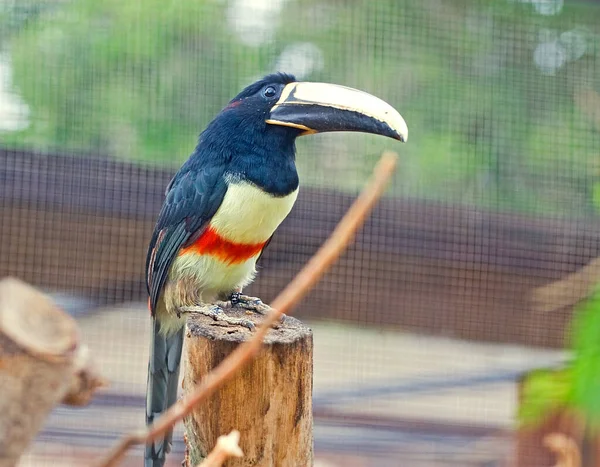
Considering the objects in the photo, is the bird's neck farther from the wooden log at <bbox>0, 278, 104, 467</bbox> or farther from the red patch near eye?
the wooden log at <bbox>0, 278, 104, 467</bbox>

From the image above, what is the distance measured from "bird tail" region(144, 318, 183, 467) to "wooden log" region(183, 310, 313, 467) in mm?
420

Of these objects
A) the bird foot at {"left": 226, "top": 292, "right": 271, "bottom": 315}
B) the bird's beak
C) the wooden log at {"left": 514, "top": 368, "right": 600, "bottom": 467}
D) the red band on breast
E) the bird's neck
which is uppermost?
the bird's beak

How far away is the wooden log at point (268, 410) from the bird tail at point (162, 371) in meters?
0.42

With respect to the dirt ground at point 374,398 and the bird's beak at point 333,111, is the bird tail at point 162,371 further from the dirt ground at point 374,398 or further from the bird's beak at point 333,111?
the dirt ground at point 374,398

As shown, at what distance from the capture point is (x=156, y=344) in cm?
168

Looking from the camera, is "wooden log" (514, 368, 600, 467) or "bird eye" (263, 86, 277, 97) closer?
"bird eye" (263, 86, 277, 97)

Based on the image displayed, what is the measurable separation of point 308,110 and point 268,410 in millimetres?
625

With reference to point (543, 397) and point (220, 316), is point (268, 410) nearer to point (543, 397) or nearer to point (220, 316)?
point (220, 316)

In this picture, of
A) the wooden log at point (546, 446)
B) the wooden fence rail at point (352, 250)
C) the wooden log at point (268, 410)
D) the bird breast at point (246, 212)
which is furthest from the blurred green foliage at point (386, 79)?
the wooden log at point (268, 410)

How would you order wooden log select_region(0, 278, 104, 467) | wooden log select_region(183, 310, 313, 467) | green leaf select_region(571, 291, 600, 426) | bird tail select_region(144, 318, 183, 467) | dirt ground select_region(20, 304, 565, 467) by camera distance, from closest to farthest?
wooden log select_region(0, 278, 104, 467), wooden log select_region(183, 310, 313, 467), green leaf select_region(571, 291, 600, 426), bird tail select_region(144, 318, 183, 467), dirt ground select_region(20, 304, 565, 467)

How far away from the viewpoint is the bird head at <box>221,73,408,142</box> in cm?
147

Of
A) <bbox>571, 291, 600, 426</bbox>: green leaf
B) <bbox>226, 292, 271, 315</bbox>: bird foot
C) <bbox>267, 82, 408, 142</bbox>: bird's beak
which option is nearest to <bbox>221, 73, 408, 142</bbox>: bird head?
<bbox>267, 82, 408, 142</bbox>: bird's beak

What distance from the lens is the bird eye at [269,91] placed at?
5.29 ft

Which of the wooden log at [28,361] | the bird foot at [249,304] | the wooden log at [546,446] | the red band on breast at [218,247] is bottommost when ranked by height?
the wooden log at [546,446]
